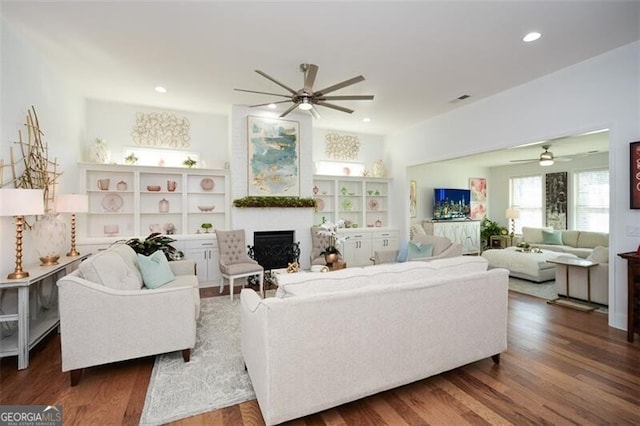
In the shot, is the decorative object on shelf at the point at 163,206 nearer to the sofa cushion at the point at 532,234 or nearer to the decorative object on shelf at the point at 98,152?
the decorative object on shelf at the point at 98,152

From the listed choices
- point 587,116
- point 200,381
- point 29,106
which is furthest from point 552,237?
point 29,106

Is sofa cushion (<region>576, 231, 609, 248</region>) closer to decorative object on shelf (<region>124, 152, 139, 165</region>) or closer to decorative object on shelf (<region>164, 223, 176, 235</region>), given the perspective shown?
decorative object on shelf (<region>164, 223, 176, 235</region>)

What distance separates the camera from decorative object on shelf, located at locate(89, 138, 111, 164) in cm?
477

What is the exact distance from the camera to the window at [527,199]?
845 cm

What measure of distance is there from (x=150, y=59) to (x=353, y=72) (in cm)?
255

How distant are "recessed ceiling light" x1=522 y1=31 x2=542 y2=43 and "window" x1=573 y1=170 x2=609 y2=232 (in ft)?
19.9

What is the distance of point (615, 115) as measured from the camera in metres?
3.36

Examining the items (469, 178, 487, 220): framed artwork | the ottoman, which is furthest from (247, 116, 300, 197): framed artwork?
(469, 178, 487, 220): framed artwork

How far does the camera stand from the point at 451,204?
27.5ft

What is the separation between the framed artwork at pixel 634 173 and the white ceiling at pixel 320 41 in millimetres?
1197

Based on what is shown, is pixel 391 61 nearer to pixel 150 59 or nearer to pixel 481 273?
pixel 481 273

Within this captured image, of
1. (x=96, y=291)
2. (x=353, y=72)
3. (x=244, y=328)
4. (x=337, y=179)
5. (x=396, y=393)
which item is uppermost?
(x=353, y=72)

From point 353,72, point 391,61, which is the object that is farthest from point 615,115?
point 353,72

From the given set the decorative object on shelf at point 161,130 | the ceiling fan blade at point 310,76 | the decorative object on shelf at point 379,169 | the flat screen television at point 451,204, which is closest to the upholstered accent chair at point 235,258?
the decorative object on shelf at point 161,130
